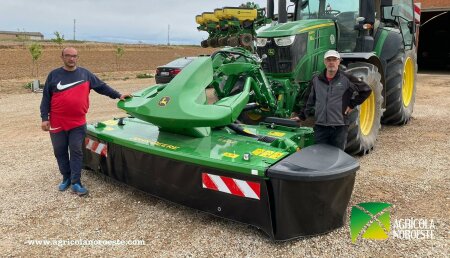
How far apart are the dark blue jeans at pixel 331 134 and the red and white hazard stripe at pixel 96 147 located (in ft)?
7.08

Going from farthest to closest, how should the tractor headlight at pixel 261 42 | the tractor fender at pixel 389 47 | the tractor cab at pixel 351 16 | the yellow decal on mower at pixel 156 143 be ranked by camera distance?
the tractor fender at pixel 389 47, the tractor cab at pixel 351 16, the tractor headlight at pixel 261 42, the yellow decal on mower at pixel 156 143

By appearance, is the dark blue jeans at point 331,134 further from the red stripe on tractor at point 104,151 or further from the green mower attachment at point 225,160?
the red stripe on tractor at point 104,151

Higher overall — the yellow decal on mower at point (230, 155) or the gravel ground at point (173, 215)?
the yellow decal on mower at point (230, 155)

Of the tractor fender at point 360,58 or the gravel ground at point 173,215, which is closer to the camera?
the gravel ground at point 173,215

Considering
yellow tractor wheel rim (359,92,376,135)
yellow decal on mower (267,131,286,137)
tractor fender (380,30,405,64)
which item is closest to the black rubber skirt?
yellow decal on mower (267,131,286,137)

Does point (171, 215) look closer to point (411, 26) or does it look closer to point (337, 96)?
point (337, 96)

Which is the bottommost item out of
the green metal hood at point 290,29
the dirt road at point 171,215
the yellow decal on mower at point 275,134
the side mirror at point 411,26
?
the dirt road at point 171,215

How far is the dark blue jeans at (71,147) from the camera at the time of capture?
409 centimetres

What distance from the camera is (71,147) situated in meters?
4.11

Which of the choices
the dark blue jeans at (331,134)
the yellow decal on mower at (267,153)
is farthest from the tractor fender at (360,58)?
the yellow decal on mower at (267,153)

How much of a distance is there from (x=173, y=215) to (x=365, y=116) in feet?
9.90

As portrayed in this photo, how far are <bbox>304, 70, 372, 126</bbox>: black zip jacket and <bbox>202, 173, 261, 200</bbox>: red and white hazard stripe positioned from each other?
1.11 metres

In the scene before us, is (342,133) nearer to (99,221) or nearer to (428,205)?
(428,205)

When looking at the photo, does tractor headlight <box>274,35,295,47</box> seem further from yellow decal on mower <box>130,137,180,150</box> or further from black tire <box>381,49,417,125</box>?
yellow decal on mower <box>130,137,180,150</box>
